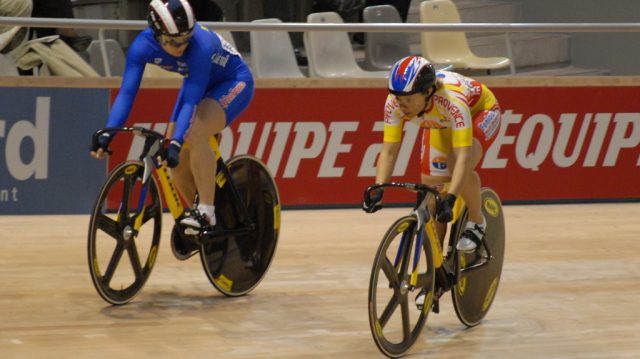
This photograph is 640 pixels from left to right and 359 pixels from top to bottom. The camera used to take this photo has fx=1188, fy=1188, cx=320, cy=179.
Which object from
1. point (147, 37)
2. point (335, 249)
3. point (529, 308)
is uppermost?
point (147, 37)

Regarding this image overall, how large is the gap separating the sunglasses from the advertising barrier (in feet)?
9.30

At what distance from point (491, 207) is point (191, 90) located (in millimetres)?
1566

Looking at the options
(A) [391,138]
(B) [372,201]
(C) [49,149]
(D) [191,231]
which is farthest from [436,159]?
(C) [49,149]

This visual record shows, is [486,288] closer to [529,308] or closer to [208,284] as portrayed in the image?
[529,308]

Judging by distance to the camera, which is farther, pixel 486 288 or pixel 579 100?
pixel 579 100

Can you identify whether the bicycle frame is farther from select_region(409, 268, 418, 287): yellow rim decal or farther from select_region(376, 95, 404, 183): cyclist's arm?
select_region(376, 95, 404, 183): cyclist's arm

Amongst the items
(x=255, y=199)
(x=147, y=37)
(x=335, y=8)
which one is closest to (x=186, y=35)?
(x=147, y=37)

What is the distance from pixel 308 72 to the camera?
901 cm

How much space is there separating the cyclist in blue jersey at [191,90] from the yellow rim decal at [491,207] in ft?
4.41

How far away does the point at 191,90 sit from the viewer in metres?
5.64

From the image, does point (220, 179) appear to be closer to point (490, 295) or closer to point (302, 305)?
point (302, 305)

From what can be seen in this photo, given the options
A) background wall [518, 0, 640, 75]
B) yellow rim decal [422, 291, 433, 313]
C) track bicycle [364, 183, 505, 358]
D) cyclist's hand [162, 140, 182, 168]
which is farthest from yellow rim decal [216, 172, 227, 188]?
background wall [518, 0, 640, 75]

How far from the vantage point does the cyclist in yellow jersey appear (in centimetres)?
498

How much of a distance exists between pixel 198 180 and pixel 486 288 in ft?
4.97
